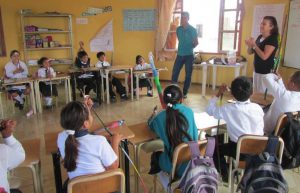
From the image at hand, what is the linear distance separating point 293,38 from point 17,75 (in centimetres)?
468

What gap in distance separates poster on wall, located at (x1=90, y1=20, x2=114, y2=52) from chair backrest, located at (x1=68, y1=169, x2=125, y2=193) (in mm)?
5748

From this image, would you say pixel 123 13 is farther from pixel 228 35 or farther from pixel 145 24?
pixel 228 35

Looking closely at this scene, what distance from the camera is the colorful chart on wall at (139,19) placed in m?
6.89

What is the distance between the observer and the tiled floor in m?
2.62

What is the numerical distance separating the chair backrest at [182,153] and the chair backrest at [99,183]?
14.8 inches

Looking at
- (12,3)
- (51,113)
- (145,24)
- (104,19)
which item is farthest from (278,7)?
(12,3)

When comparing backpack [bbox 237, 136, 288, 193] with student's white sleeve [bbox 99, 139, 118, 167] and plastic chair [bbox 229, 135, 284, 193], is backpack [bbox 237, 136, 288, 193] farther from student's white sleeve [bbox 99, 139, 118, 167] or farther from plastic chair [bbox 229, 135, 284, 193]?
student's white sleeve [bbox 99, 139, 118, 167]

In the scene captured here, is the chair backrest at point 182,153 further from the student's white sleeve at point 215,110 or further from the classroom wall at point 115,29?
the classroom wall at point 115,29

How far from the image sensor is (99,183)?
1379 mm

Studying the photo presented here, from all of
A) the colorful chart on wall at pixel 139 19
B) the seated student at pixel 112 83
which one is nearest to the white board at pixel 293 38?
the seated student at pixel 112 83

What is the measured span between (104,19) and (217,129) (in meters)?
5.15

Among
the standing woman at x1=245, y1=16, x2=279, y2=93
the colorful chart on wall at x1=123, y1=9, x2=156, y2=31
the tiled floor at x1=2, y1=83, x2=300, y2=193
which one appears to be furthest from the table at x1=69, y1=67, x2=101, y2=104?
the standing woman at x1=245, y1=16, x2=279, y2=93

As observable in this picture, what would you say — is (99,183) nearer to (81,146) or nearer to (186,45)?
(81,146)

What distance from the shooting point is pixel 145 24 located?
22.9ft
